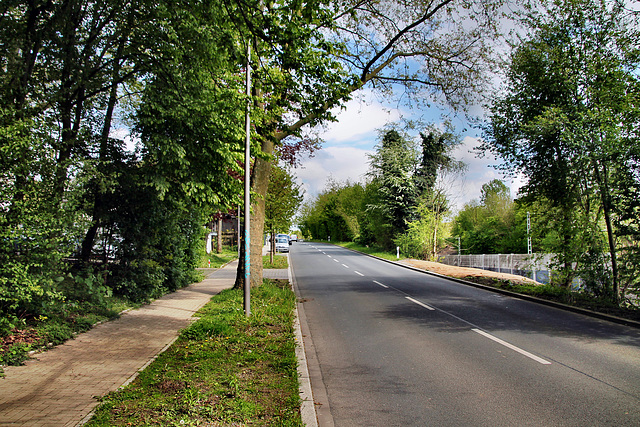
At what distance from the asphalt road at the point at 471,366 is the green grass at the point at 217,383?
51 centimetres

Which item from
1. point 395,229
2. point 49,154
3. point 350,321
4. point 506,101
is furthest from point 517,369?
point 395,229

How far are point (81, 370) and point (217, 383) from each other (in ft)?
6.89

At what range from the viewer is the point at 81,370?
5613 mm

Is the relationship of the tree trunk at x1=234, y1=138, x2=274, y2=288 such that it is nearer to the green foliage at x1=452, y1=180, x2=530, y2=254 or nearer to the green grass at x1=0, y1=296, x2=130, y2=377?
the green grass at x1=0, y1=296, x2=130, y2=377

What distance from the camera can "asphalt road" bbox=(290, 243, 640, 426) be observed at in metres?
4.33

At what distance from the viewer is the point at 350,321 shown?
9.51 metres

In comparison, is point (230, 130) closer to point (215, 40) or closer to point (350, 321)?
point (215, 40)

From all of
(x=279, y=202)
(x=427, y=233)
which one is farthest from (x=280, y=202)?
(x=427, y=233)

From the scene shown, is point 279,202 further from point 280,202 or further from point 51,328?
point 51,328

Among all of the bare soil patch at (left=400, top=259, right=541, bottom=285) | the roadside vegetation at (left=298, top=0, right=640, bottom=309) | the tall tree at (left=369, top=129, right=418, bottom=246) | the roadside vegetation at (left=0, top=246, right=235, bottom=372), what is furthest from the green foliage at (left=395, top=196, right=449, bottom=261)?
the roadside vegetation at (left=0, top=246, right=235, bottom=372)

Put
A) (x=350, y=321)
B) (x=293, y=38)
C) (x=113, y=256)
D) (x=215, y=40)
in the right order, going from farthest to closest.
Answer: (x=113, y=256) < (x=350, y=321) < (x=215, y=40) < (x=293, y=38)

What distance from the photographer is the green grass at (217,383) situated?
402 centimetres

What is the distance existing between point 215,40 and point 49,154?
3766mm

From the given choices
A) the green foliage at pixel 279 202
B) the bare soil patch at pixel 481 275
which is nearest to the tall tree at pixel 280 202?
the green foliage at pixel 279 202
